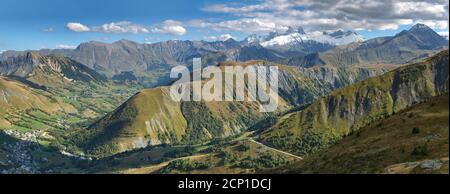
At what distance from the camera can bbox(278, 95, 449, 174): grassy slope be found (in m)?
74.7

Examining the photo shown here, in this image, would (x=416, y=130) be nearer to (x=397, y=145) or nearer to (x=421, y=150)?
(x=397, y=145)

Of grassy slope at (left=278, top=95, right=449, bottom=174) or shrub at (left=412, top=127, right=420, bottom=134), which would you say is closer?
grassy slope at (left=278, top=95, right=449, bottom=174)

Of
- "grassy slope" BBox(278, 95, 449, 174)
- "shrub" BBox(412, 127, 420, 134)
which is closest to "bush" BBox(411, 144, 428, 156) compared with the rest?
"grassy slope" BBox(278, 95, 449, 174)

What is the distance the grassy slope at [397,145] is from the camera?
74725mm

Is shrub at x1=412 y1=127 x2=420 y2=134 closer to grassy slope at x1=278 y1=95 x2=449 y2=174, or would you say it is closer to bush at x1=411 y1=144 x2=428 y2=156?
grassy slope at x1=278 y1=95 x2=449 y2=174

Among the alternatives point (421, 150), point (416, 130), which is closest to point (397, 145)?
point (416, 130)

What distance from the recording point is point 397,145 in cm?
9306

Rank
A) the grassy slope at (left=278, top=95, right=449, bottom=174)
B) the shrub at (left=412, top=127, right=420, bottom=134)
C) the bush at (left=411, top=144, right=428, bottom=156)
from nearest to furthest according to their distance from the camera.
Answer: the grassy slope at (left=278, top=95, right=449, bottom=174), the bush at (left=411, top=144, right=428, bottom=156), the shrub at (left=412, top=127, right=420, bottom=134)
